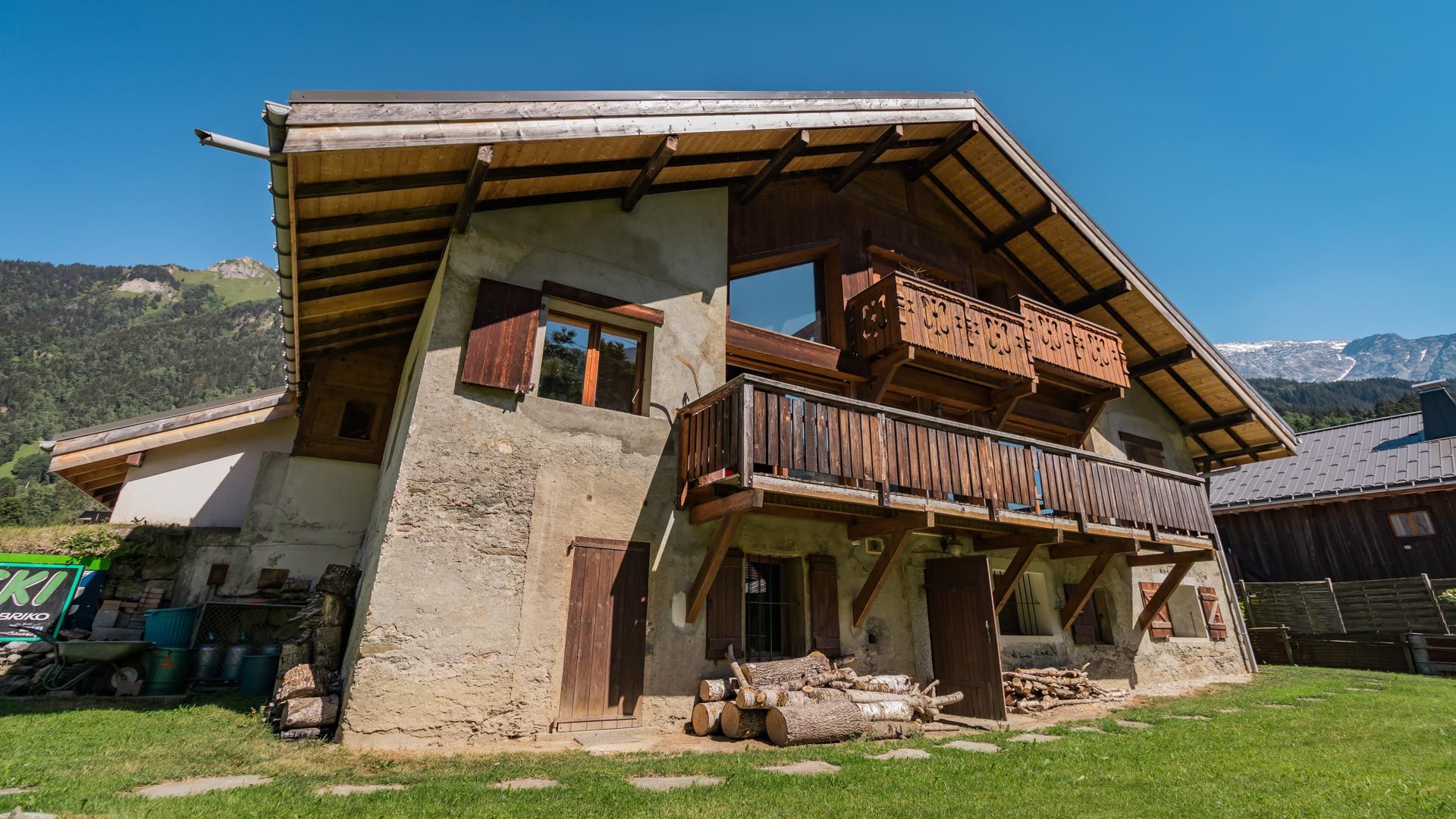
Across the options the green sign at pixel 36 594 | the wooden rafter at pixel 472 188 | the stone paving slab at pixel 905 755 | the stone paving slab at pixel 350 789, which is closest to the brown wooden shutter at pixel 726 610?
the stone paving slab at pixel 905 755

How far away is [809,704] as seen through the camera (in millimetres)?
7809

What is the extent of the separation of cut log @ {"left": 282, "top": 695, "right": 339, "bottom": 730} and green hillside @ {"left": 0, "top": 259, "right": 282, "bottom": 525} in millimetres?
50456

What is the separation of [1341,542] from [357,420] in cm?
2662

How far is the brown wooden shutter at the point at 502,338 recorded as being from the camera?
849 centimetres

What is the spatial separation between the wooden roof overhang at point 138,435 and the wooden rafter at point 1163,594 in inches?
681

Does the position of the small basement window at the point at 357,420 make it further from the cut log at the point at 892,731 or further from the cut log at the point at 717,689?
the cut log at the point at 892,731

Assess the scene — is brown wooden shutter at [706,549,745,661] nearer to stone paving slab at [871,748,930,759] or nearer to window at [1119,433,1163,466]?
stone paving slab at [871,748,930,759]

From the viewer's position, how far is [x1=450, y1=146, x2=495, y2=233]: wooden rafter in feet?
24.9

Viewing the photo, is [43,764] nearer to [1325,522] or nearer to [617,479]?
[617,479]

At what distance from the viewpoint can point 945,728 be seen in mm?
9016

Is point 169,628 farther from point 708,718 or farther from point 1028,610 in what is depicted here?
point 1028,610

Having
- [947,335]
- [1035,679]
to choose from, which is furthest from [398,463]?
[1035,679]

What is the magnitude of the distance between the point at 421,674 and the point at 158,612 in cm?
632

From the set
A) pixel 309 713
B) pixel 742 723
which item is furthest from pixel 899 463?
pixel 309 713
